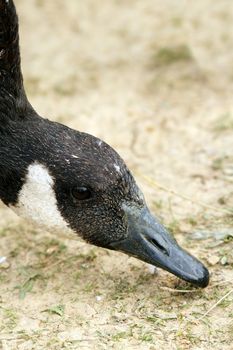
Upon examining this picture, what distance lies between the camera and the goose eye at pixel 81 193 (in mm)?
4227

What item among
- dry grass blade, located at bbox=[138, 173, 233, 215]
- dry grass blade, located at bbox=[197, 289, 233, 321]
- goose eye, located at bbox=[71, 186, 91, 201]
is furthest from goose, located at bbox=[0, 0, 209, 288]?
dry grass blade, located at bbox=[138, 173, 233, 215]

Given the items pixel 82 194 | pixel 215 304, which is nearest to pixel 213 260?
pixel 215 304

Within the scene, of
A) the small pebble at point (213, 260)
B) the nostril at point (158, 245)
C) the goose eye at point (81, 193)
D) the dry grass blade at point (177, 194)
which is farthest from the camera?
the dry grass blade at point (177, 194)

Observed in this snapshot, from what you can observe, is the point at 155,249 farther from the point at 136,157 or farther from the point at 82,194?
the point at 136,157

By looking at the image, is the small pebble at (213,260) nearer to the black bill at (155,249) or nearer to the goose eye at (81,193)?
the black bill at (155,249)

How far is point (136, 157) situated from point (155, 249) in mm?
1983

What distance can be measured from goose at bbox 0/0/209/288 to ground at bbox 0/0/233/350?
0.35 metres

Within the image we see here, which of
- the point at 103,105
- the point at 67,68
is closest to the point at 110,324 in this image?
the point at 103,105

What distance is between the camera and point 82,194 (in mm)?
4258

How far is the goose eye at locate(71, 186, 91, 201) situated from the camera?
4.23 meters

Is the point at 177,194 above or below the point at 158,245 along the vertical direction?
above

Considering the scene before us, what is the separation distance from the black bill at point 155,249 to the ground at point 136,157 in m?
0.18

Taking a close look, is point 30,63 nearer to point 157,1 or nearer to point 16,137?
point 157,1

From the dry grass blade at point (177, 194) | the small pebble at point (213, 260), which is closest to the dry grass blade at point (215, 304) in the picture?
the small pebble at point (213, 260)
